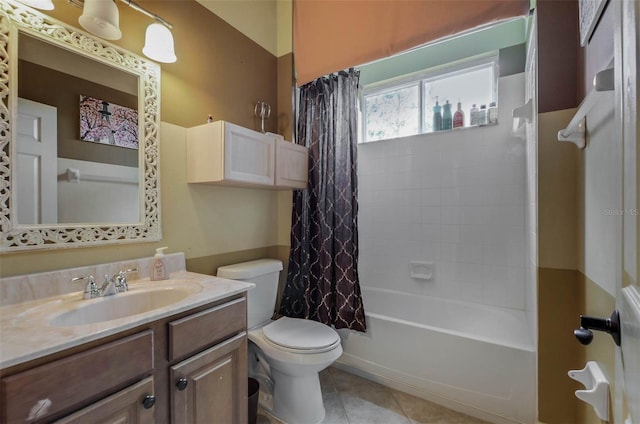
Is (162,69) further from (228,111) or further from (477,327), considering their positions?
(477,327)

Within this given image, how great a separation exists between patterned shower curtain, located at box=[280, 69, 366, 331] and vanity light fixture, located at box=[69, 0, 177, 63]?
106 centimetres

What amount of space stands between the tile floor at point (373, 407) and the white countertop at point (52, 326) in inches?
40.7

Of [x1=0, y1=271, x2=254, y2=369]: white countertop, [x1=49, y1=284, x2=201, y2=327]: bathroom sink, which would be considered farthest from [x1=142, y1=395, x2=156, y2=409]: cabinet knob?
[x1=49, y1=284, x2=201, y2=327]: bathroom sink

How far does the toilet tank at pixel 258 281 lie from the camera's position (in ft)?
5.59

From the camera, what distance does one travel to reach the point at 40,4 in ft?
3.48

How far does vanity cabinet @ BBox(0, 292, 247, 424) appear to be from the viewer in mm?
685

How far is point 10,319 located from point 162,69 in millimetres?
1262

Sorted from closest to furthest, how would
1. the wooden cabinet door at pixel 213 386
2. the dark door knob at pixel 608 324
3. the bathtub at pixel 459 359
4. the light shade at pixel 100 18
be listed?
the dark door knob at pixel 608 324 < the wooden cabinet door at pixel 213 386 < the light shade at pixel 100 18 < the bathtub at pixel 459 359

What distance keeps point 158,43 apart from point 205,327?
1.34 m

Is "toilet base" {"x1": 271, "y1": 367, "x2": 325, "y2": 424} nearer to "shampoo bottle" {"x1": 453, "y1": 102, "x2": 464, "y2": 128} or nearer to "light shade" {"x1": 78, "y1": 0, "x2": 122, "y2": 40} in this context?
"light shade" {"x1": 78, "y1": 0, "x2": 122, "y2": 40}

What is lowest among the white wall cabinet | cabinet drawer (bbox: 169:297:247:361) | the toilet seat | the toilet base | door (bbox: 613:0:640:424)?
the toilet base

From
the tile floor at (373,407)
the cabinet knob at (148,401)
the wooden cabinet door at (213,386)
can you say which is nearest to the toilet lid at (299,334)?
the wooden cabinet door at (213,386)

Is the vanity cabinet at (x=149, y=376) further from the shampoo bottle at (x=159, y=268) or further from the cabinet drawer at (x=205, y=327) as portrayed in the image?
the shampoo bottle at (x=159, y=268)

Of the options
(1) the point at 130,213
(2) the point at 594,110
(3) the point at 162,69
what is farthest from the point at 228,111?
(2) the point at 594,110
